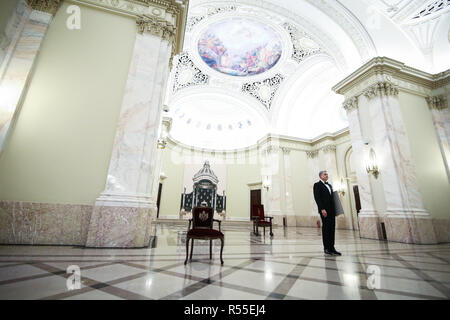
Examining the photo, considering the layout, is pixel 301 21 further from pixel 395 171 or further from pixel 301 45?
pixel 395 171

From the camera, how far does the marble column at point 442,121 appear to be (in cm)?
640

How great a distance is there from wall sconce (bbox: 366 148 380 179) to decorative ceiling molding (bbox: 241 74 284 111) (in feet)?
24.9

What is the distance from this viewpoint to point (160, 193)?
13.6 m

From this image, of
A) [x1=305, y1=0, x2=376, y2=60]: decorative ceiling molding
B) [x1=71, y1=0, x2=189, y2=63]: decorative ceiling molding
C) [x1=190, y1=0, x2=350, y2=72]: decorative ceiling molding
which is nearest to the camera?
[x1=71, y1=0, x2=189, y2=63]: decorative ceiling molding

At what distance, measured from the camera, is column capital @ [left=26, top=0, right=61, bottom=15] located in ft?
13.4

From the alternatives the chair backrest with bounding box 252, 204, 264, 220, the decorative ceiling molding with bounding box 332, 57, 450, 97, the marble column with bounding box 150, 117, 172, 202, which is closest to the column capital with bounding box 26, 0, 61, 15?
the marble column with bounding box 150, 117, 172, 202

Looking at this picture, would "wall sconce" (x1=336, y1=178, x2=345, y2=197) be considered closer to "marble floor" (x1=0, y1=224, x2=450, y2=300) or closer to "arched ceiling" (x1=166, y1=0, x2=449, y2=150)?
"arched ceiling" (x1=166, y1=0, x2=449, y2=150)

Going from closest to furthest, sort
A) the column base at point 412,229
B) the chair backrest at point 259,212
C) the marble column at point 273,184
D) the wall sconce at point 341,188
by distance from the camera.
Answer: the column base at point 412,229 → the chair backrest at point 259,212 → the wall sconce at point 341,188 → the marble column at point 273,184

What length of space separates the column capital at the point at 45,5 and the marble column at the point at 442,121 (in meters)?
10.9

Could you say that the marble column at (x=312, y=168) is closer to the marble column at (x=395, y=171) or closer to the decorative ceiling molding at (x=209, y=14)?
the marble column at (x=395, y=171)

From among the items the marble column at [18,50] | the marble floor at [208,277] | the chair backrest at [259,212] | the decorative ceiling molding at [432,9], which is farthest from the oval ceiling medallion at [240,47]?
the marble floor at [208,277]
